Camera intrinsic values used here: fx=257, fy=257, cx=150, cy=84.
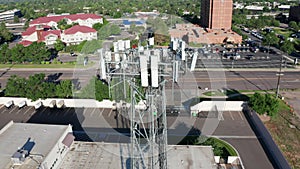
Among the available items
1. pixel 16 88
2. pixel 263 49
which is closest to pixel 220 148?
pixel 16 88

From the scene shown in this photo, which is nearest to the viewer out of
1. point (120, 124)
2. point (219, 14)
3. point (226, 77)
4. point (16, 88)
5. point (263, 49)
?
point (120, 124)

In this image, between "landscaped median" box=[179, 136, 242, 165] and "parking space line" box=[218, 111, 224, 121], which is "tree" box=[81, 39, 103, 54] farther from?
"landscaped median" box=[179, 136, 242, 165]

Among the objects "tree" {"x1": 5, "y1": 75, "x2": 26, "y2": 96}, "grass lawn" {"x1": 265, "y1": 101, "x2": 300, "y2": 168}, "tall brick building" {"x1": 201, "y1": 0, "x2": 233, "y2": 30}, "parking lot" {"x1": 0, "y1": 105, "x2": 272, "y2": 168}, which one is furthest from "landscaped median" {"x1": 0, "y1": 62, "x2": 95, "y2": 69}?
"tall brick building" {"x1": 201, "y1": 0, "x2": 233, "y2": 30}

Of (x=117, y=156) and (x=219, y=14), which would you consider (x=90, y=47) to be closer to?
(x=219, y=14)

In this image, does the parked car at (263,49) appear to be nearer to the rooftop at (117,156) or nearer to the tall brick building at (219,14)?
the tall brick building at (219,14)

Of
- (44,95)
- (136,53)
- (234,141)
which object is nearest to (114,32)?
(44,95)

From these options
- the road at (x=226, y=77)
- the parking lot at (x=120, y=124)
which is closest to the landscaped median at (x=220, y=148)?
the parking lot at (x=120, y=124)

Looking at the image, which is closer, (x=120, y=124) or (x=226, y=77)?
(x=120, y=124)
